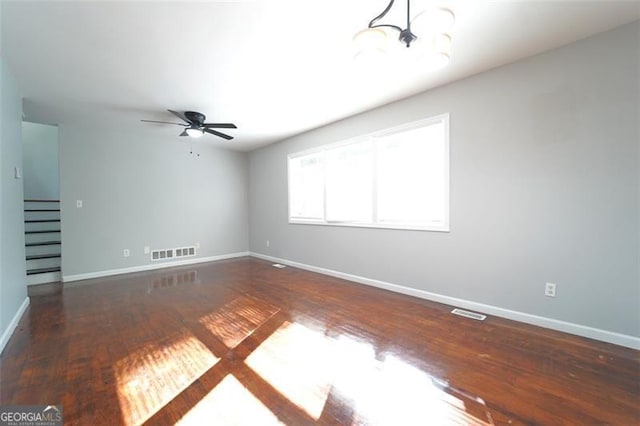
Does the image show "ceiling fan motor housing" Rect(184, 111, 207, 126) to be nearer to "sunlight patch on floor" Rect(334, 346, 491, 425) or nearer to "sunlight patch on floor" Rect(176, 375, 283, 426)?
"sunlight patch on floor" Rect(176, 375, 283, 426)

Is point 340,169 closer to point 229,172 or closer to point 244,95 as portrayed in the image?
point 244,95

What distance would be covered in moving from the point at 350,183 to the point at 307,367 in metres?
2.94

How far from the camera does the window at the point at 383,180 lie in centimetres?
326

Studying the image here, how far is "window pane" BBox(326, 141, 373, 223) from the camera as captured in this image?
4047 millimetres

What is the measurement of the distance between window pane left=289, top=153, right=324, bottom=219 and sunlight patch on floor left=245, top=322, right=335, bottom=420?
2685mm

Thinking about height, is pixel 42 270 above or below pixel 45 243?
below

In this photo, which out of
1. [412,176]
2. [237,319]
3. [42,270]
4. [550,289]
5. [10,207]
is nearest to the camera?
[550,289]

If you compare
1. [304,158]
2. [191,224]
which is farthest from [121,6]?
[191,224]

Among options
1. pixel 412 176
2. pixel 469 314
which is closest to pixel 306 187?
pixel 412 176

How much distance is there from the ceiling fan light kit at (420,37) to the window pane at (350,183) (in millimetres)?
2225

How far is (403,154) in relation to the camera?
359cm

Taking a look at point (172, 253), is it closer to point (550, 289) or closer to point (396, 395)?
point (396, 395)

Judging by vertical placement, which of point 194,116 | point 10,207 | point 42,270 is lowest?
point 42,270

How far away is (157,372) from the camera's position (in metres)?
1.89
